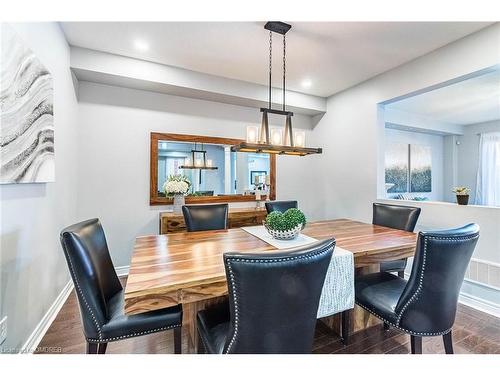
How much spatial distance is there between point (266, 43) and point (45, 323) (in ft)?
10.6

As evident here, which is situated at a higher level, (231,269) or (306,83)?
(306,83)

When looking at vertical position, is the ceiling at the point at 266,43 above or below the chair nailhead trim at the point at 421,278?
above

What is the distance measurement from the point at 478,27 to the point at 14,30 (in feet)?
11.8

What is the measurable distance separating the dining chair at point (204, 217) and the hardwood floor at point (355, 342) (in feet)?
3.11

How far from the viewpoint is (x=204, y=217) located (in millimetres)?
2539

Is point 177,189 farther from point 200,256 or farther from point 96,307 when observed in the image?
point 96,307

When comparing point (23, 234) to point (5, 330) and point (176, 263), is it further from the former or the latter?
point (176, 263)

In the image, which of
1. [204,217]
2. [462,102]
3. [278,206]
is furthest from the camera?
[462,102]

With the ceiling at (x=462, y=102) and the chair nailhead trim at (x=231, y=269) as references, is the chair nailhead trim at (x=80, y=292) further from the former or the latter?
the ceiling at (x=462, y=102)

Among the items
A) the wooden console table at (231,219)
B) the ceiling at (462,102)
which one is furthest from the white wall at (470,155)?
the wooden console table at (231,219)

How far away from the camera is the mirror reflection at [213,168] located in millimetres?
3463

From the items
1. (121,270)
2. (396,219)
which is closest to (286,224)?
(396,219)
